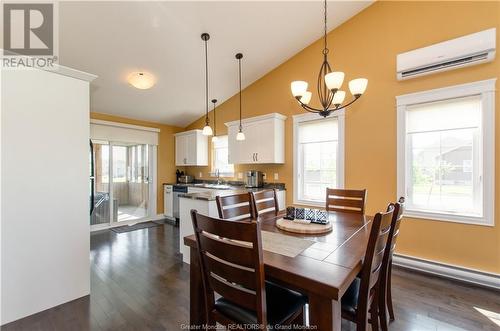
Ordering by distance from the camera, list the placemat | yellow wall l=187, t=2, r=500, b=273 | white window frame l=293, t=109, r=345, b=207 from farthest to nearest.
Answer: white window frame l=293, t=109, r=345, b=207, yellow wall l=187, t=2, r=500, b=273, the placemat

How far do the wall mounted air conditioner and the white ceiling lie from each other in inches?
44.0

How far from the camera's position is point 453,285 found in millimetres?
2502

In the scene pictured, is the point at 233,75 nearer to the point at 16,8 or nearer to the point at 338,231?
the point at 16,8

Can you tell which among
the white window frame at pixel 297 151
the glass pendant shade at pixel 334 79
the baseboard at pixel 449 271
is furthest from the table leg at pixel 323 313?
the white window frame at pixel 297 151

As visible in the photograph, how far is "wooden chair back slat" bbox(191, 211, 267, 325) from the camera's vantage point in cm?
105

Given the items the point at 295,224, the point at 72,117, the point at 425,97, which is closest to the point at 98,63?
the point at 72,117

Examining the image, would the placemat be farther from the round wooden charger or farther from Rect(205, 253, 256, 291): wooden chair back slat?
Rect(205, 253, 256, 291): wooden chair back slat

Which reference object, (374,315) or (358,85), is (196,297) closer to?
(374,315)

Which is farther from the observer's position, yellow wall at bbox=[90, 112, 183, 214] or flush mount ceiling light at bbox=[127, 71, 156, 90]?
yellow wall at bbox=[90, 112, 183, 214]

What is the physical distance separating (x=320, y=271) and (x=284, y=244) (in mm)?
398

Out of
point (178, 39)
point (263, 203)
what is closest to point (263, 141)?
point (263, 203)

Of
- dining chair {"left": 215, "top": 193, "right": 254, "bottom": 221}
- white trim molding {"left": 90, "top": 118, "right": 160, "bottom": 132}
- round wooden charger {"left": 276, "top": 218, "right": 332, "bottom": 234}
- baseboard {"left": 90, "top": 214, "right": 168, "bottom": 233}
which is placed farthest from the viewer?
baseboard {"left": 90, "top": 214, "right": 168, "bottom": 233}

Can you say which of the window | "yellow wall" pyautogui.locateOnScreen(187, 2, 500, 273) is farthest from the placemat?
the window

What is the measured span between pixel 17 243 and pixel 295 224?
2.39m
